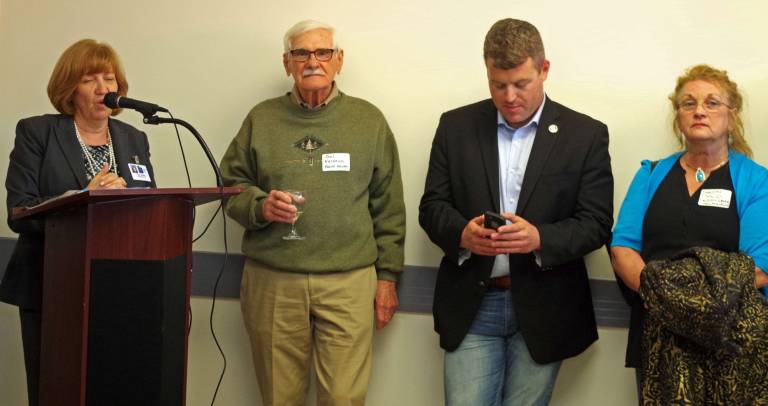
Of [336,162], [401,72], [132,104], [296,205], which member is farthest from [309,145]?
A: [132,104]

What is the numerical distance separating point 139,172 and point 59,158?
11.5 inches

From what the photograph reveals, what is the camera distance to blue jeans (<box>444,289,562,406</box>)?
2744 mm

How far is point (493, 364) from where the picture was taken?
9.13ft

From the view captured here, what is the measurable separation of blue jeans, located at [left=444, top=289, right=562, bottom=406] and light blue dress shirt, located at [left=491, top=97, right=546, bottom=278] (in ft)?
0.41

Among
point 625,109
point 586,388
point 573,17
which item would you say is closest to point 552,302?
point 586,388

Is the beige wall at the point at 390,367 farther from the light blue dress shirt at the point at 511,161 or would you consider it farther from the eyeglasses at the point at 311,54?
the eyeglasses at the point at 311,54

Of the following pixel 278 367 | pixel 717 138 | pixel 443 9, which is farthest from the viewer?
pixel 443 9

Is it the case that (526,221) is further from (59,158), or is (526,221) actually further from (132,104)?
(59,158)

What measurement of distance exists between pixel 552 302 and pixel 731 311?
24.4 inches

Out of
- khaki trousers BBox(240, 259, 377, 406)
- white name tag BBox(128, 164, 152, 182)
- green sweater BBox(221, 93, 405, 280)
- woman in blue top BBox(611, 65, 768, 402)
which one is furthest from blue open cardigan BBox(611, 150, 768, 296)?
white name tag BBox(128, 164, 152, 182)

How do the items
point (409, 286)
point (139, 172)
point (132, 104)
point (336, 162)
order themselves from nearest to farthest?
point (132, 104) < point (139, 172) < point (336, 162) < point (409, 286)

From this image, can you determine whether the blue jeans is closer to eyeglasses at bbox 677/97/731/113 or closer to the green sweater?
the green sweater

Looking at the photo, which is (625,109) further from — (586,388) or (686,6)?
(586,388)

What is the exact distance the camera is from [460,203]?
2863 millimetres
